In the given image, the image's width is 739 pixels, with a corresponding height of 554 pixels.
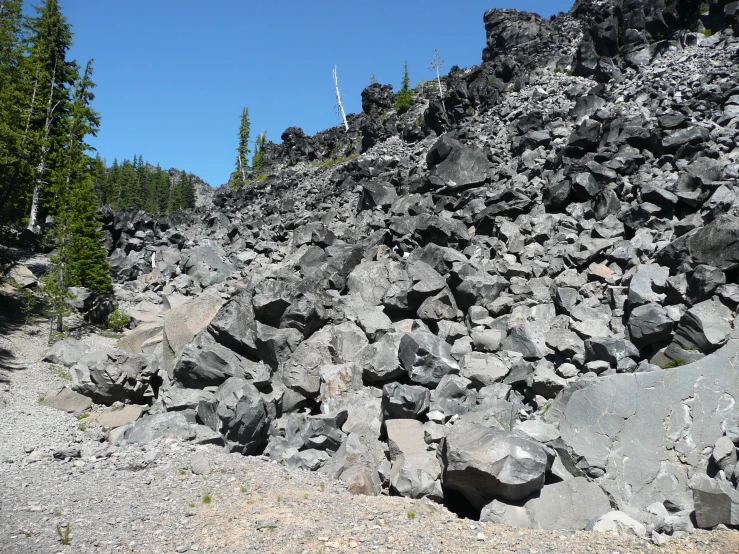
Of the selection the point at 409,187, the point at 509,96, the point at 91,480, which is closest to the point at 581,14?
the point at 509,96

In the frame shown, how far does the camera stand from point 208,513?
1077 centimetres

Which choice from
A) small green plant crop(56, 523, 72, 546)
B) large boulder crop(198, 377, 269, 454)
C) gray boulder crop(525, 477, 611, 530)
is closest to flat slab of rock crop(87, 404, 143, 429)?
large boulder crop(198, 377, 269, 454)

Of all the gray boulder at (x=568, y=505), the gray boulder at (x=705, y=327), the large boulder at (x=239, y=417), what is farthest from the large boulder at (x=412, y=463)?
the gray boulder at (x=705, y=327)

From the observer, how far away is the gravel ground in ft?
30.8

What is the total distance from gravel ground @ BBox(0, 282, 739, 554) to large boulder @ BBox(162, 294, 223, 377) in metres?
6.13

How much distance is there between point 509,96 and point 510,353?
35.5 meters

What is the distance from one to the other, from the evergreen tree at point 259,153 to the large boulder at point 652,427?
7960 cm

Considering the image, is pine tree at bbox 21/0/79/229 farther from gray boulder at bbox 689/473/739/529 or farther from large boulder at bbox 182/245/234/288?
gray boulder at bbox 689/473/739/529

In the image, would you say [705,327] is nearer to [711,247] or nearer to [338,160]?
[711,247]

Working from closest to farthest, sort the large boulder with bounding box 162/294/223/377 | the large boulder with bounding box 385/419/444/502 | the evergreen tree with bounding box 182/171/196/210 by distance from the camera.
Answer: the large boulder with bounding box 385/419/444/502 → the large boulder with bounding box 162/294/223/377 → the evergreen tree with bounding box 182/171/196/210

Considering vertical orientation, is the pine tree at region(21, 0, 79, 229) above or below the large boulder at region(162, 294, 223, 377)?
above

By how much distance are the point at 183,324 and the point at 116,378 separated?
4.01 m

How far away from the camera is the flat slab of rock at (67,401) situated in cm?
1755

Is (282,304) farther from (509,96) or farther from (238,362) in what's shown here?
(509,96)
